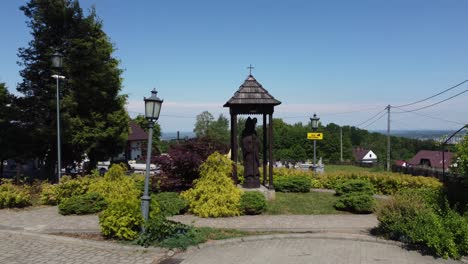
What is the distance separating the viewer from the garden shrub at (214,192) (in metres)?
11.9

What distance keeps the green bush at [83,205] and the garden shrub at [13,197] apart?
192cm

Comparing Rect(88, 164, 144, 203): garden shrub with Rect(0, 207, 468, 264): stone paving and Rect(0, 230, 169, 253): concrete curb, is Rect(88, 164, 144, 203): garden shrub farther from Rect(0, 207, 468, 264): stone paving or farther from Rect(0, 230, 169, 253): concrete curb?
Rect(0, 230, 169, 253): concrete curb

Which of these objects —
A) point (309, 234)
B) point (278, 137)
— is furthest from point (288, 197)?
point (278, 137)

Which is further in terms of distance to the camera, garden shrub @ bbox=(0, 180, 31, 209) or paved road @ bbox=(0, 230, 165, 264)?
garden shrub @ bbox=(0, 180, 31, 209)

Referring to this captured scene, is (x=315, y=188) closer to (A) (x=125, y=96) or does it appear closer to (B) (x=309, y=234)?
(B) (x=309, y=234)

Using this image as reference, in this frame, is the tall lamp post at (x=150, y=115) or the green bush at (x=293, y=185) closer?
the tall lamp post at (x=150, y=115)

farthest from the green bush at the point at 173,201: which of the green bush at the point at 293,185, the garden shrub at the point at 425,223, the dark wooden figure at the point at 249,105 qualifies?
the garden shrub at the point at 425,223

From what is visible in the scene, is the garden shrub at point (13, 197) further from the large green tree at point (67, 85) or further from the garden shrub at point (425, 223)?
the garden shrub at point (425, 223)

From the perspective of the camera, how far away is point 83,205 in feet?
39.7

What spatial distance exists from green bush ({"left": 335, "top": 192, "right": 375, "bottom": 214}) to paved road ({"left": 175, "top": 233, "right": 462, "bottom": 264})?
3.47 m

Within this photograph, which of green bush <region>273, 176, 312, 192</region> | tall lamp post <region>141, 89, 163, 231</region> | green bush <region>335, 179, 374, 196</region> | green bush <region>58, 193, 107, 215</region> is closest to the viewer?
tall lamp post <region>141, 89, 163, 231</region>

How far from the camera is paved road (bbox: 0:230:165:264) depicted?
7.57 meters

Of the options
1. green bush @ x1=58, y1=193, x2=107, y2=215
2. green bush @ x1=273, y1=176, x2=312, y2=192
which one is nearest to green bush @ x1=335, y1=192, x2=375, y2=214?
green bush @ x1=273, y1=176, x2=312, y2=192

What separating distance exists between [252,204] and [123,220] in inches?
171
